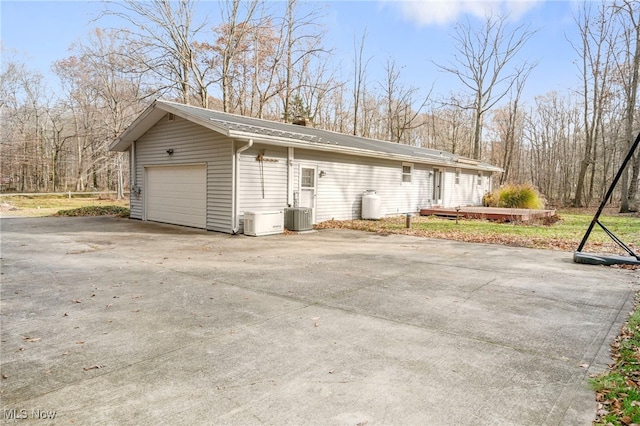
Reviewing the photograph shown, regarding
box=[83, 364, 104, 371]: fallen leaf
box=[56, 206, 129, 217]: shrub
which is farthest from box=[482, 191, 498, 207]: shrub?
box=[83, 364, 104, 371]: fallen leaf

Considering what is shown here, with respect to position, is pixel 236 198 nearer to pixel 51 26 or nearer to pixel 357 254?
pixel 357 254

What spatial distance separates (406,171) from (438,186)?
317cm

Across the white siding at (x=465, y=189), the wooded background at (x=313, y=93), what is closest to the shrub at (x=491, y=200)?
the white siding at (x=465, y=189)

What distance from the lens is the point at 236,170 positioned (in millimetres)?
9734

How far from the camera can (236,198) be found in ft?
32.2

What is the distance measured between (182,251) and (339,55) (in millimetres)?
21904

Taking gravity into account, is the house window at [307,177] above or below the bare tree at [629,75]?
below

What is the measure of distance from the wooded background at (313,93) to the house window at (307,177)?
1060 centimetres

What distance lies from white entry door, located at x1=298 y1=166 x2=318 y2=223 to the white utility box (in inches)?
64.2

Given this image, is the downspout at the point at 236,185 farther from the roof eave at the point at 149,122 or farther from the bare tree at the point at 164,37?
the bare tree at the point at 164,37

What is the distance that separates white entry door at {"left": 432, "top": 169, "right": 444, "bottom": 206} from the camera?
714 inches

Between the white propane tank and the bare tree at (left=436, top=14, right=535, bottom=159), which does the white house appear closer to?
the white propane tank

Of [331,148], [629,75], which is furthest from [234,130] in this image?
[629,75]

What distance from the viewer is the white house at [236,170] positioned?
32.6 feet
